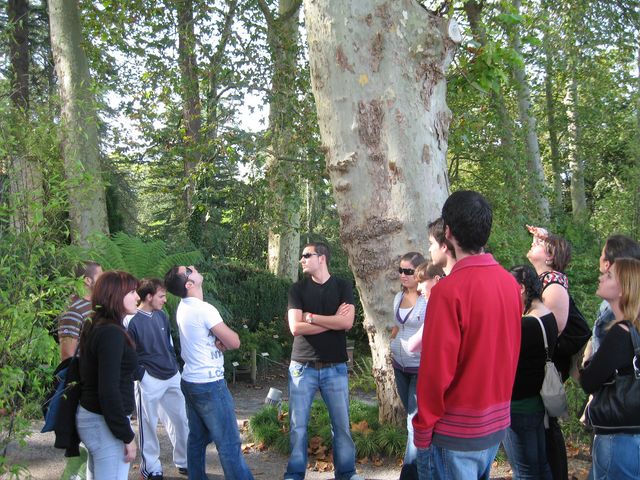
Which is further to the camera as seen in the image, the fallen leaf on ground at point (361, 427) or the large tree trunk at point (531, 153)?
the large tree trunk at point (531, 153)

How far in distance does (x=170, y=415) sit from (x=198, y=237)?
8478 millimetres

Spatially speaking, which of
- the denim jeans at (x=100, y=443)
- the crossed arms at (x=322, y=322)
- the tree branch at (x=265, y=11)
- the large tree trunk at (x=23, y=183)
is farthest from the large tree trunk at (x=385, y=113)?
the tree branch at (x=265, y=11)

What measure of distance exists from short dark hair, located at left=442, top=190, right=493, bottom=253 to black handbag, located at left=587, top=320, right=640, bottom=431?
1020 millimetres

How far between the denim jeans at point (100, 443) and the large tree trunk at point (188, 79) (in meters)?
8.73

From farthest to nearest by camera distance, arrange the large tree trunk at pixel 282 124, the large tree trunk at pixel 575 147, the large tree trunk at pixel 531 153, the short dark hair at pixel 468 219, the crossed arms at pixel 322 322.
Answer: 1. the large tree trunk at pixel 575 147
2. the large tree trunk at pixel 531 153
3. the large tree trunk at pixel 282 124
4. the crossed arms at pixel 322 322
5. the short dark hair at pixel 468 219

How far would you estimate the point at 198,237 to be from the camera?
14.8 m

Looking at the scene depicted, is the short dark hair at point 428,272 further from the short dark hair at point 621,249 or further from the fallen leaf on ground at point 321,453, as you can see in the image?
the fallen leaf on ground at point 321,453

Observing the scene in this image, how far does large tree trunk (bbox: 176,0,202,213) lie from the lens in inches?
523

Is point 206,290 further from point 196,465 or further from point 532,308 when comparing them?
point 532,308

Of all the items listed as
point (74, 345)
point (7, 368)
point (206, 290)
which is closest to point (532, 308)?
point (7, 368)

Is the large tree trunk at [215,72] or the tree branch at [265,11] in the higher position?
the tree branch at [265,11]

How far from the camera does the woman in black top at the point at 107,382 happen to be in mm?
4074

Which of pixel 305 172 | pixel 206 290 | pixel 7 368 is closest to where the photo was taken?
pixel 7 368

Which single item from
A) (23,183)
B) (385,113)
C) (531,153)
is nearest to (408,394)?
(385,113)
